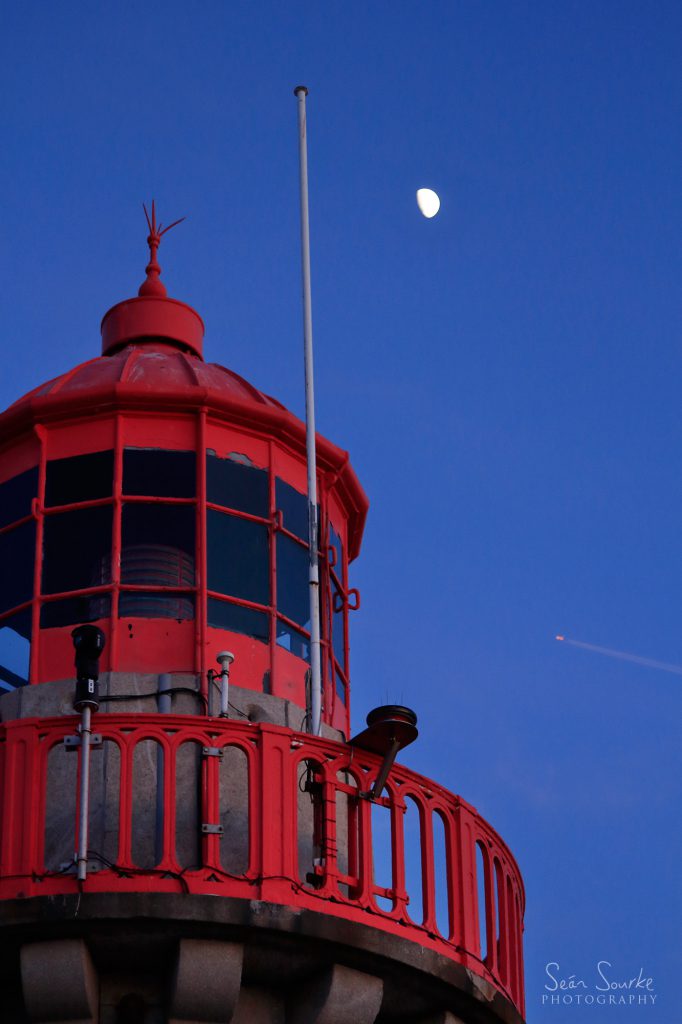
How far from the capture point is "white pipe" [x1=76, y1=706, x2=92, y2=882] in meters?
14.0

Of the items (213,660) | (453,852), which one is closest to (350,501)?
(213,660)

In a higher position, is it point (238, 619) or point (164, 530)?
point (164, 530)

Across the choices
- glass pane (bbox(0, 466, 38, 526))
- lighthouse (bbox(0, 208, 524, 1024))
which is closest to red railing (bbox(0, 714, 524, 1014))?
lighthouse (bbox(0, 208, 524, 1024))

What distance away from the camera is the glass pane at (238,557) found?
671 inches

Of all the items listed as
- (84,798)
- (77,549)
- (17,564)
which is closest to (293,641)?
(77,549)

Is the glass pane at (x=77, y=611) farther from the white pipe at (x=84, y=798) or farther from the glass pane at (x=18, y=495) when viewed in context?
the white pipe at (x=84, y=798)

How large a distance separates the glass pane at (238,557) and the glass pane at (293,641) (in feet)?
0.97

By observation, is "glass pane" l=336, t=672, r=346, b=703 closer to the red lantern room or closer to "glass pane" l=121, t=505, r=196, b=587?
the red lantern room

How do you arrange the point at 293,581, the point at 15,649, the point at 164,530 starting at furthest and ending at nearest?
the point at 293,581, the point at 164,530, the point at 15,649

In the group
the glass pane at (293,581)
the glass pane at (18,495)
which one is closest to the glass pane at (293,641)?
the glass pane at (293,581)

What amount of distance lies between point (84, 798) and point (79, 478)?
3957 millimetres

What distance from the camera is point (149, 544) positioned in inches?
674

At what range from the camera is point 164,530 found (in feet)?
56.4

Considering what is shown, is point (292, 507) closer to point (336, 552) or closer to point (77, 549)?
point (336, 552)
